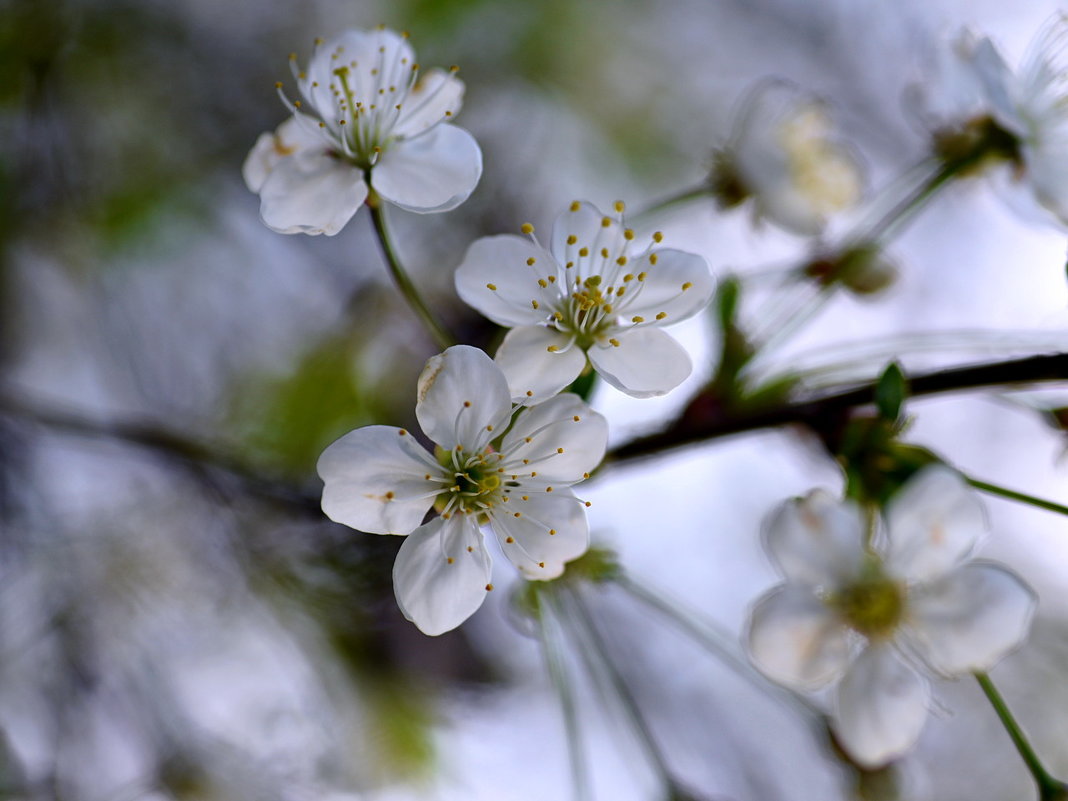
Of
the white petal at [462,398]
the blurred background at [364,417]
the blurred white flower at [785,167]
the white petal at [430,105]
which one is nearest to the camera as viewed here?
the white petal at [462,398]

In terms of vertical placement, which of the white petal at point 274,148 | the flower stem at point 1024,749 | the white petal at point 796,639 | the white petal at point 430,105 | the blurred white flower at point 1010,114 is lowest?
the flower stem at point 1024,749

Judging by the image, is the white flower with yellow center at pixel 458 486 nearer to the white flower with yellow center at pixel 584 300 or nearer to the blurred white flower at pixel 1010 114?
the white flower with yellow center at pixel 584 300

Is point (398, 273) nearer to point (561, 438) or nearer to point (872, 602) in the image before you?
point (561, 438)

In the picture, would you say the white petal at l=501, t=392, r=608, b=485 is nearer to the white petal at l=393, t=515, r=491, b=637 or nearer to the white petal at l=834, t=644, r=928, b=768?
the white petal at l=393, t=515, r=491, b=637

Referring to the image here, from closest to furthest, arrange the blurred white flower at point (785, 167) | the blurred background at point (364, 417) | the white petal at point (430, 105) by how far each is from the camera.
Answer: the white petal at point (430, 105), the blurred white flower at point (785, 167), the blurred background at point (364, 417)

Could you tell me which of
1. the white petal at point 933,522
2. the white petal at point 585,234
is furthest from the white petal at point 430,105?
the white petal at point 933,522

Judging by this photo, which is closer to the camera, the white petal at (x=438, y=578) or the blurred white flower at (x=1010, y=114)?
the white petal at (x=438, y=578)
